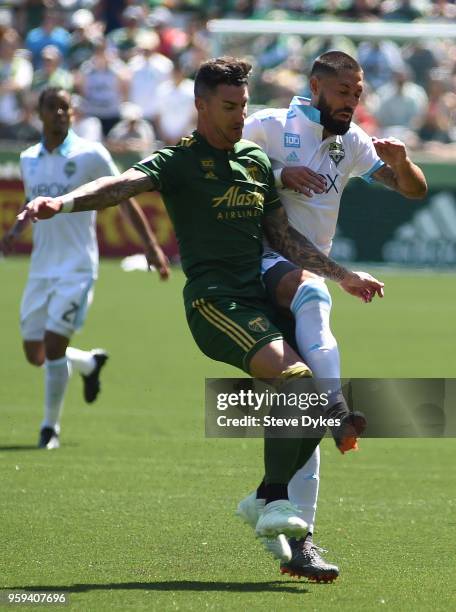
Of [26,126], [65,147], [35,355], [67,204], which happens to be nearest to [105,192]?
[67,204]

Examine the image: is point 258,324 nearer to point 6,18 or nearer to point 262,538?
point 262,538

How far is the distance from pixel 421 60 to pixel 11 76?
7.70 meters

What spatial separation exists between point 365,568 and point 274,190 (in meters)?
1.85

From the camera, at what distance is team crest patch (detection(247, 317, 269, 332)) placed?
6461mm

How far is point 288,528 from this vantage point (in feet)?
20.1

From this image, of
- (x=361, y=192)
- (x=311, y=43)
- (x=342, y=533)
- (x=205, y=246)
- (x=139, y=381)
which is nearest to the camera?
(x=205, y=246)

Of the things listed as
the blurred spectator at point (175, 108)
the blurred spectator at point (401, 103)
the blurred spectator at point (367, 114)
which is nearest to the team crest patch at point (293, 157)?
the blurred spectator at point (367, 114)

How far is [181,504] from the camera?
8328mm

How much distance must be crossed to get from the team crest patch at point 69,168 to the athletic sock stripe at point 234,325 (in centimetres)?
437

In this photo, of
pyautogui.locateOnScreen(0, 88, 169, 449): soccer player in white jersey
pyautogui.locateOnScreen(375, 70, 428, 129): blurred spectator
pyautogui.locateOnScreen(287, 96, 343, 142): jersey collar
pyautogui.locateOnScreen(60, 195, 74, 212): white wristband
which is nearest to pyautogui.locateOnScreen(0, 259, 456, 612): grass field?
pyautogui.locateOnScreen(0, 88, 169, 449): soccer player in white jersey

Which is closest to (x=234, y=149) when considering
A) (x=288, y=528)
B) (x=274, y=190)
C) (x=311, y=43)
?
(x=274, y=190)

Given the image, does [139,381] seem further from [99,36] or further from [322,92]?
[99,36]

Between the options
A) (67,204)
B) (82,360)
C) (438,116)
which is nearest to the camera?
(67,204)
